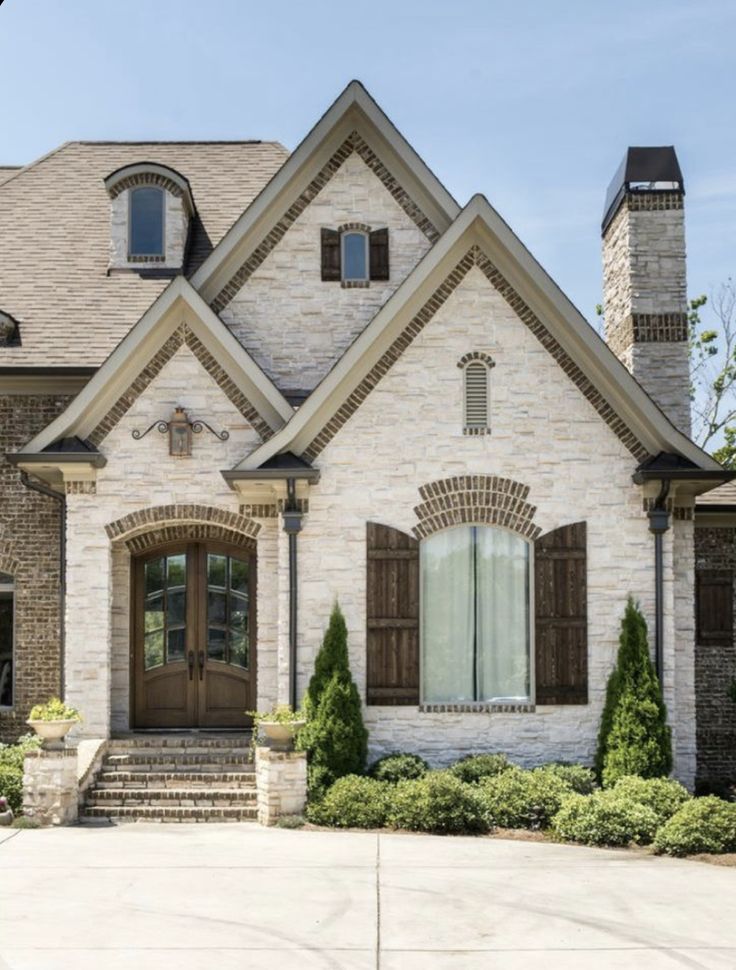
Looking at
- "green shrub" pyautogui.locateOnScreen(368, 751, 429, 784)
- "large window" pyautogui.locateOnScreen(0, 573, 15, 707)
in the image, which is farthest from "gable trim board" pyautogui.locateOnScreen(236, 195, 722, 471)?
"large window" pyautogui.locateOnScreen(0, 573, 15, 707)

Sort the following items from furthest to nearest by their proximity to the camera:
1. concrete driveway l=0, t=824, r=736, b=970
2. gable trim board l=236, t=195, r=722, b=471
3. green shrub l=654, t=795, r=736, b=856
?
gable trim board l=236, t=195, r=722, b=471 < green shrub l=654, t=795, r=736, b=856 < concrete driveway l=0, t=824, r=736, b=970

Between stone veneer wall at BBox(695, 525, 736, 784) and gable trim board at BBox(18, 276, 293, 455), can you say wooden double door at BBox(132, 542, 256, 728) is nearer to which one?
gable trim board at BBox(18, 276, 293, 455)

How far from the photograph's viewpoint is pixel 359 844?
13070 mm

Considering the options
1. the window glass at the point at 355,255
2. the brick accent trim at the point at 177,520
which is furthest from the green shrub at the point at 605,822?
the window glass at the point at 355,255

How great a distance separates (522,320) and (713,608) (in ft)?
21.0

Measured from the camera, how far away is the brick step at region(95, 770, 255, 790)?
1534cm

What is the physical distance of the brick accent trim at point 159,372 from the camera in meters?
16.6

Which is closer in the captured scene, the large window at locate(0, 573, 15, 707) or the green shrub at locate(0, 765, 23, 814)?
the green shrub at locate(0, 765, 23, 814)

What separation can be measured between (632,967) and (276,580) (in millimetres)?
8779

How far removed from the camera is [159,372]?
16.7m

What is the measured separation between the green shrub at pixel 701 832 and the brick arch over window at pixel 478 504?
4.32 meters

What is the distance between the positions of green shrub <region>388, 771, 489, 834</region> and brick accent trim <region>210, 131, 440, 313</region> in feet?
24.8

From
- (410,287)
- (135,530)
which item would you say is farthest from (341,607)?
(410,287)

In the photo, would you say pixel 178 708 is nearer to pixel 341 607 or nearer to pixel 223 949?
pixel 341 607
